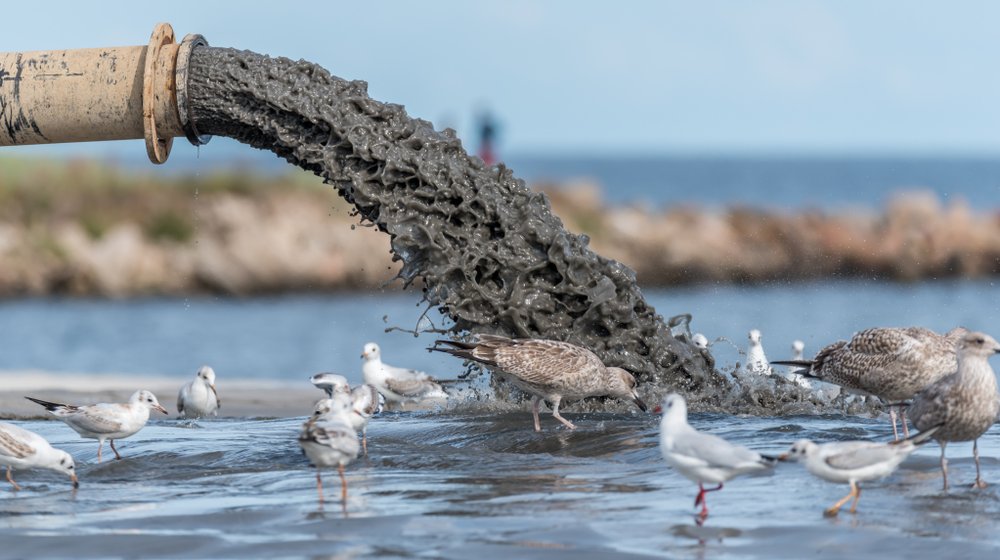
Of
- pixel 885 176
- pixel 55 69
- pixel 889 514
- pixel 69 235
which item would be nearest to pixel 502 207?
pixel 55 69

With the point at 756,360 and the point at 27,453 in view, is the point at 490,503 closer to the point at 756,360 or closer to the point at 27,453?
the point at 27,453

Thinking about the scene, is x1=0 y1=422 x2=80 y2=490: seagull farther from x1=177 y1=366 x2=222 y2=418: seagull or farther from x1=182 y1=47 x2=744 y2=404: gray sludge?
x1=177 y1=366 x2=222 y2=418: seagull

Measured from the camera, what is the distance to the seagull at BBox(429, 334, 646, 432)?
10.6m

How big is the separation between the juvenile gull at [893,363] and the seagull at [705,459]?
8.83 feet

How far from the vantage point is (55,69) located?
1083cm

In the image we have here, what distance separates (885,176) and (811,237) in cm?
8081

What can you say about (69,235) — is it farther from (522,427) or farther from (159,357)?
(522,427)

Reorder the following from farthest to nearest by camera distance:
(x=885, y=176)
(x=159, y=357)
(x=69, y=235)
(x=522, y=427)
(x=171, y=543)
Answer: (x=885, y=176) → (x=69, y=235) → (x=159, y=357) → (x=522, y=427) → (x=171, y=543)

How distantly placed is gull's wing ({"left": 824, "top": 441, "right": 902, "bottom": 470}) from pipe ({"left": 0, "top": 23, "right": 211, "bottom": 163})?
223 inches

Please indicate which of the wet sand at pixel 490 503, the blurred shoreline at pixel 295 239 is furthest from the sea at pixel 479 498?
the blurred shoreline at pixel 295 239

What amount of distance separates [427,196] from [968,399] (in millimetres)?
4522

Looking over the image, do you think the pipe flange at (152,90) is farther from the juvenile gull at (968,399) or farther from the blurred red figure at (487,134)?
the blurred red figure at (487,134)

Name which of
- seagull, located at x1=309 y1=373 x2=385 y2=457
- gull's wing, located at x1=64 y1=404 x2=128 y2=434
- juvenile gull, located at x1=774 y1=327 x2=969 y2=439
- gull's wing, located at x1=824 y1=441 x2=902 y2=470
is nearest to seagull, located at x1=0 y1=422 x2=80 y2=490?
gull's wing, located at x1=64 y1=404 x2=128 y2=434

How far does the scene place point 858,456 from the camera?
7.46 m
